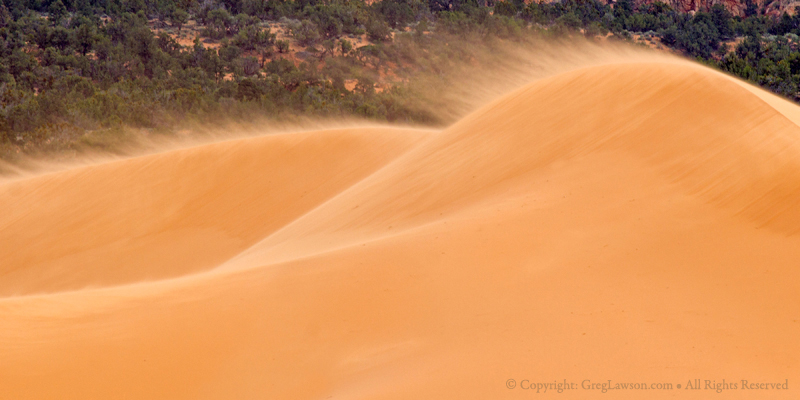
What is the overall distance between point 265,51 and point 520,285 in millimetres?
43927

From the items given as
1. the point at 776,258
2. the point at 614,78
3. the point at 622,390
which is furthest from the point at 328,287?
the point at 614,78

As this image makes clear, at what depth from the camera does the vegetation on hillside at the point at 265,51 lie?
32.0 meters

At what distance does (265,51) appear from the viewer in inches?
A: 1858

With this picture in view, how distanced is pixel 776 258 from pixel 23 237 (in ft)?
43.0

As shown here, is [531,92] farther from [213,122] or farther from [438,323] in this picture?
[213,122]

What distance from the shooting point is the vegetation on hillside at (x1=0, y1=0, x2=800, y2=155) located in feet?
105

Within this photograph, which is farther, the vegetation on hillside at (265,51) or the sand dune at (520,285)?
the vegetation on hillside at (265,51)

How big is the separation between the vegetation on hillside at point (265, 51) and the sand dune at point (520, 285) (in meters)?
21.3

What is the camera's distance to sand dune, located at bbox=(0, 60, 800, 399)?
16.0ft

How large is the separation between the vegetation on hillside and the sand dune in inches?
838

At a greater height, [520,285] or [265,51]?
[265,51]

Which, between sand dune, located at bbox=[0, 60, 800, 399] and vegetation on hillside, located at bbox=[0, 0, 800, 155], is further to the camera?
vegetation on hillside, located at bbox=[0, 0, 800, 155]

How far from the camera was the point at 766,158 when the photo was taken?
6.94m

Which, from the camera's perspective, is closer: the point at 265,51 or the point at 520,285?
the point at 520,285
